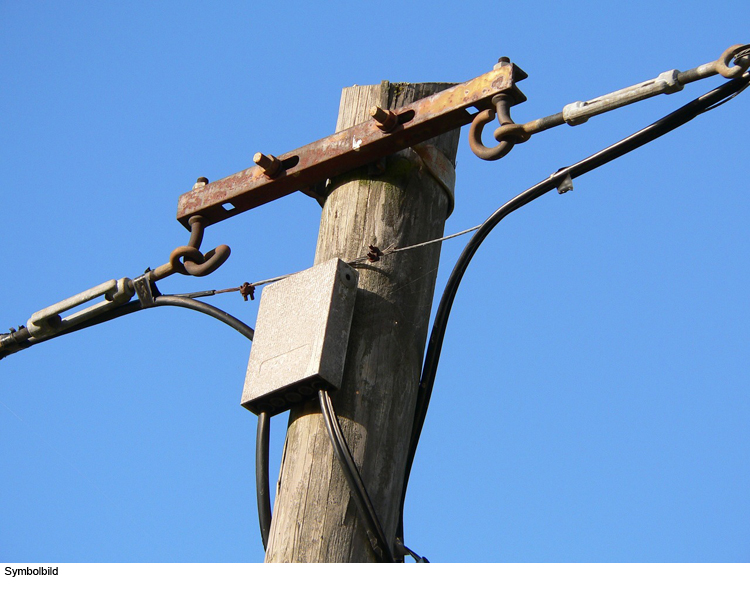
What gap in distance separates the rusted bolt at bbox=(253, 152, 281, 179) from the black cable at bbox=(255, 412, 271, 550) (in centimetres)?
86

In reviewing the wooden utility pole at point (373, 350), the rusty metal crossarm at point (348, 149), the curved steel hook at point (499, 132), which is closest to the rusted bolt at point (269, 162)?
the rusty metal crossarm at point (348, 149)

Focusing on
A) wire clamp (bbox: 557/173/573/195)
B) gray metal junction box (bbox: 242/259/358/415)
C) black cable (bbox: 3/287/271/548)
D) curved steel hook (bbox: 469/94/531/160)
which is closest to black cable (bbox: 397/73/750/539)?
wire clamp (bbox: 557/173/573/195)

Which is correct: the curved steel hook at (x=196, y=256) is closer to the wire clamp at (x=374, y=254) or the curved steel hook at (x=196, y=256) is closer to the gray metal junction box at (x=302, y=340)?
the gray metal junction box at (x=302, y=340)

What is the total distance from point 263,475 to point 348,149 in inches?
41.0

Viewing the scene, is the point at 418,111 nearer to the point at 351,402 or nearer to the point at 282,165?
the point at 282,165

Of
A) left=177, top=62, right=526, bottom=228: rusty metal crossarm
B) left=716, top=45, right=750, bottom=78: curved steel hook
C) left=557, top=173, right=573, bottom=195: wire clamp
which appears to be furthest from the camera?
left=177, top=62, right=526, bottom=228: rusty metal crossarm

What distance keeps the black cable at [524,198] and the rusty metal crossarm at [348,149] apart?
29cm

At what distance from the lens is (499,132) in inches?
122

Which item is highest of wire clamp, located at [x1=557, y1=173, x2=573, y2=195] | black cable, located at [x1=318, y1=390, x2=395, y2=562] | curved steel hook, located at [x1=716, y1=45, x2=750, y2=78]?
curved steel hook, located at [x1=716, y1=45, x2=750, y2=78]

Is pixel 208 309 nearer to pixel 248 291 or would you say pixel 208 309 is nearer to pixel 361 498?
pixel 248 291

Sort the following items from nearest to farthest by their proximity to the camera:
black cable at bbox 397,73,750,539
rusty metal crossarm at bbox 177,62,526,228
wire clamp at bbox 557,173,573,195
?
black cable at bbox 397,73,750,539 < wire clamp at bbox 557,173,573,195 < rusty metal crossarm at bbox 177,62,526,228

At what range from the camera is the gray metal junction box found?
3000 mm

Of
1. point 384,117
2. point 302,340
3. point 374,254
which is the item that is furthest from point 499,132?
point 302,340

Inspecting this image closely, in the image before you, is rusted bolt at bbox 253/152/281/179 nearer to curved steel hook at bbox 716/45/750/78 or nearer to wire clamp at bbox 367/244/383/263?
wire clamp at bbox 367/244/383/263
